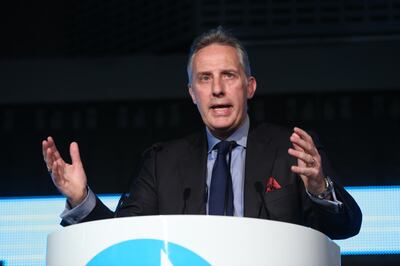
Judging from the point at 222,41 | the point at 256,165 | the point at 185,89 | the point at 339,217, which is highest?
the point at 222,41

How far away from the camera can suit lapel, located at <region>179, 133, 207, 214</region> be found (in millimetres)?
2100

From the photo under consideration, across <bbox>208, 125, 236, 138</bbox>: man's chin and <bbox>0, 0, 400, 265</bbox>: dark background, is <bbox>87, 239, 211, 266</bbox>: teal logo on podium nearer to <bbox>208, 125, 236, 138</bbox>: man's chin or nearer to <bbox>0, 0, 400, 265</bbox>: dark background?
<bbox>208, 125, 236, 138</bbox>: man's chin

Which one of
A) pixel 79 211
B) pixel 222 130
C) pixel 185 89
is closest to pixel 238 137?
pixel 222 130

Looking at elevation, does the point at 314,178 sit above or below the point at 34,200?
above

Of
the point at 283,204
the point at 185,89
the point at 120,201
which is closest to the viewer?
the point at 283,204

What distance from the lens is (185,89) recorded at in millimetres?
3936

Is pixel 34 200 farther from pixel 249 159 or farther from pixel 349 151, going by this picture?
pixel 249 159

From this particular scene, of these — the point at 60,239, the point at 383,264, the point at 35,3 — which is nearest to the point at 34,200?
the point at 35,3

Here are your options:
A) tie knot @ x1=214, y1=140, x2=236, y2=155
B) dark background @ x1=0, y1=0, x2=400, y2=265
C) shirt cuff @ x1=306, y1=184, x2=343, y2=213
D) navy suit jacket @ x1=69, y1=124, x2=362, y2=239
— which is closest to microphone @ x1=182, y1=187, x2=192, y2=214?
navy suit jacket @ x1=69, y1=124, x2=362, y2=239

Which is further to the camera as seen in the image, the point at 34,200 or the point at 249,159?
the point at 34,200

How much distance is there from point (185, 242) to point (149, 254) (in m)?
0.07

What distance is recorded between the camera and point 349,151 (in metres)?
3.80

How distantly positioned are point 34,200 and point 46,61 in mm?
723

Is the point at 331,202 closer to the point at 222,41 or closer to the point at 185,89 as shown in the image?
the point at 222,41
